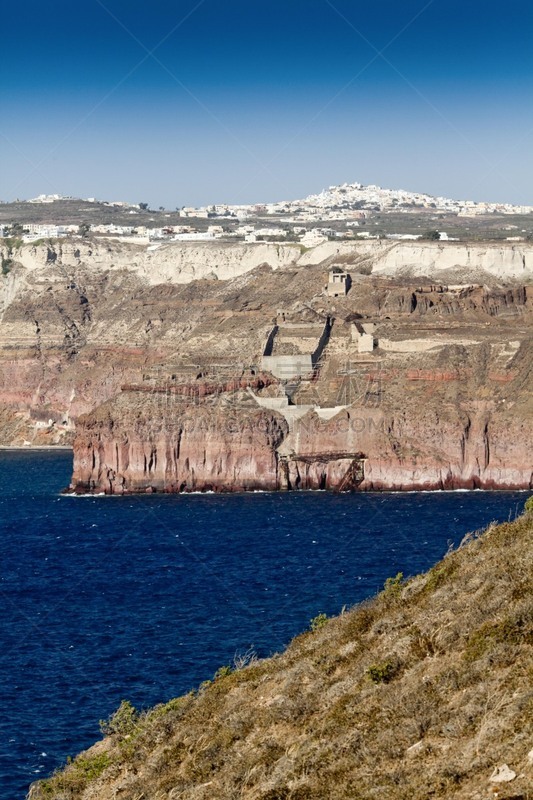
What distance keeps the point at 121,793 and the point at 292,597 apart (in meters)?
44.9

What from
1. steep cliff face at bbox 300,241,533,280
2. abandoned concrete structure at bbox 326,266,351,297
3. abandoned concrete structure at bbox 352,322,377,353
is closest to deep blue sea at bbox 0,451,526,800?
abandoned concrete structure at bbox 352,322,377,353

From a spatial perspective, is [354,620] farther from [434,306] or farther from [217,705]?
[434,306]

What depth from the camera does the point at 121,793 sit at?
24.3 m

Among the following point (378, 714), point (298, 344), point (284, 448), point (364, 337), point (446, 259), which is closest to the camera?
point (378, 714)

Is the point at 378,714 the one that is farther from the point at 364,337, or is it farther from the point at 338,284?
the point at 338,284

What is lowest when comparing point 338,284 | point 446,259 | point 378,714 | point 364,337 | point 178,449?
point 178,449

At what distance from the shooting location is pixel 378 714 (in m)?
22.7

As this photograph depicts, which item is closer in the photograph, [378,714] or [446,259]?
[378,714]

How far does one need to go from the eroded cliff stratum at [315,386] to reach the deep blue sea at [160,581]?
3.82 metres

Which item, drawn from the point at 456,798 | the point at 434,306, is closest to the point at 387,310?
the point at 434,306

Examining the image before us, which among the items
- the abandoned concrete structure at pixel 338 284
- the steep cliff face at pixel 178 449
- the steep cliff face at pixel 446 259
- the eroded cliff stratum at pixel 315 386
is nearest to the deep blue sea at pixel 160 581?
the steep cliff face at pixel 178 449

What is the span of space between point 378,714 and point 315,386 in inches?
3794

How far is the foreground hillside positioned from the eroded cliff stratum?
80.6 meters

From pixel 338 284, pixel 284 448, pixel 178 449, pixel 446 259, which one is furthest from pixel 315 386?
pixel 446 259
